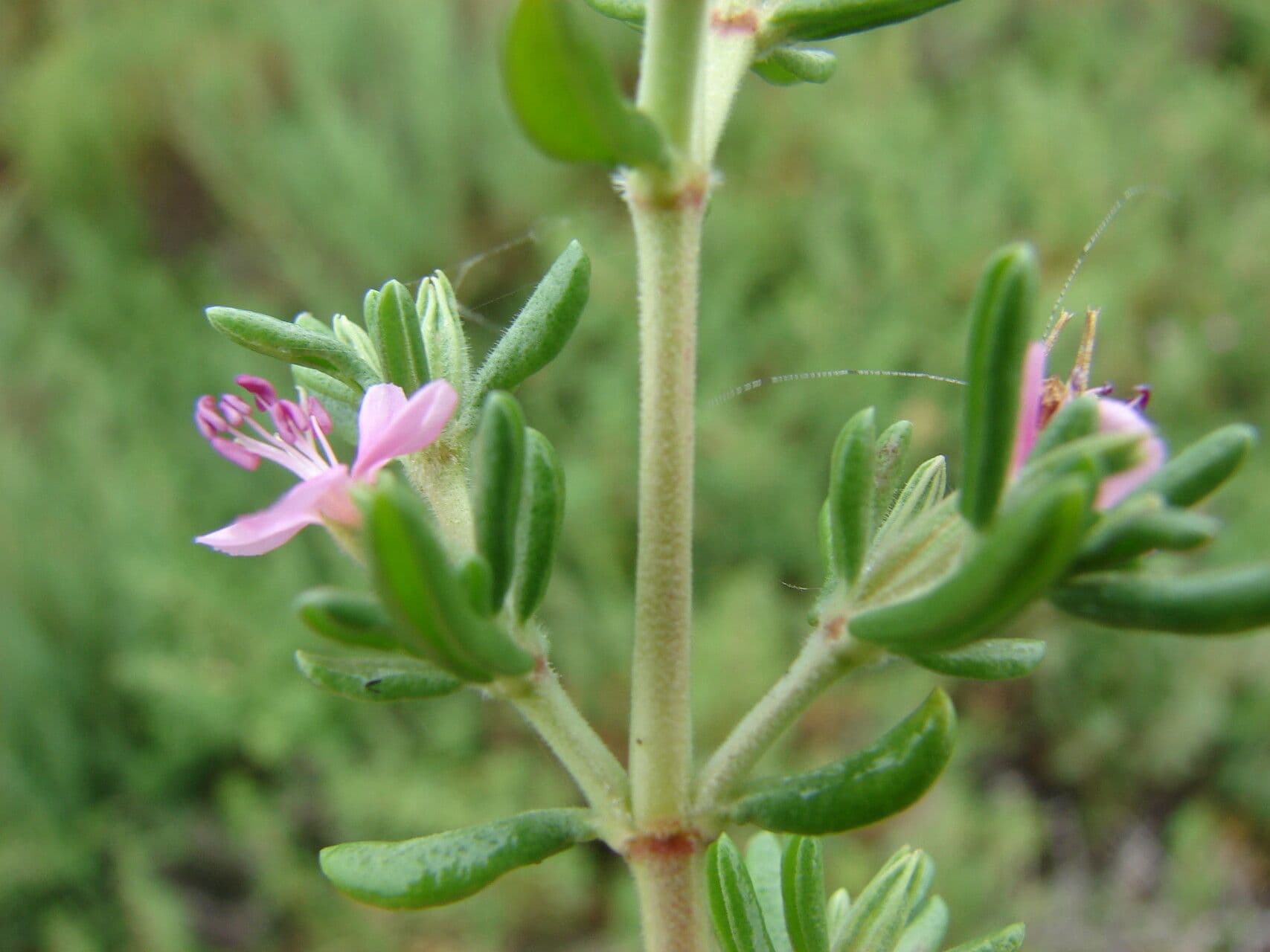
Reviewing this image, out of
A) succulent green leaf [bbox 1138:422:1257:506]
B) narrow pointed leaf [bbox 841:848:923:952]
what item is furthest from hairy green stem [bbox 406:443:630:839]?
succulent green leaf [bbox 1138:422:1257:506]

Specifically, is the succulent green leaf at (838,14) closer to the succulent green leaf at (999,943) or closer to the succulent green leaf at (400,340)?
the succulent green leaf at (400,340)

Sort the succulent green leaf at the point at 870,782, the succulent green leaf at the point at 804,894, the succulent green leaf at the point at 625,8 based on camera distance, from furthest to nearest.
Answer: the succulent green leaf at the point at 625,8 → the succulent green leaf at the point at 804,894 → the succulent green leaf at the point at 870,782

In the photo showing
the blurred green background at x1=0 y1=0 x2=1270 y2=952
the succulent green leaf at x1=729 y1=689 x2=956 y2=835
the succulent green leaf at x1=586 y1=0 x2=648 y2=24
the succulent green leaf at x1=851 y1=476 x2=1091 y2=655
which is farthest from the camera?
the blurred green background at x1=0 y1=0 x2=1270 y2=952

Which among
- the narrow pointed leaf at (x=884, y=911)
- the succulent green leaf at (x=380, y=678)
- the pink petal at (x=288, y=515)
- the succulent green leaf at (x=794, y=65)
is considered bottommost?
the narrow pointed leaf at (x=884, y=911)

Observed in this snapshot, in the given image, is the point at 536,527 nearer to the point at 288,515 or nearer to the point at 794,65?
the point at 288,515

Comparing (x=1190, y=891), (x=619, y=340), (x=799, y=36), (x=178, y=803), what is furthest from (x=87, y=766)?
(x=799, y=36)

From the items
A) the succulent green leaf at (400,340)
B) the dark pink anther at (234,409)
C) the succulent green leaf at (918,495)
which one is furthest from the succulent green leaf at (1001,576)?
the dark pink anther at (234,409)

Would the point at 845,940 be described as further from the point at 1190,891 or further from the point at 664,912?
the point at 1190,891

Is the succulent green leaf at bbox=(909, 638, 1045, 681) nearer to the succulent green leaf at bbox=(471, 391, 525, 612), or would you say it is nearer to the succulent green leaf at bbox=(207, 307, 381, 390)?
the succulent green leaf at bbox=(471, 391, 525, 612)
